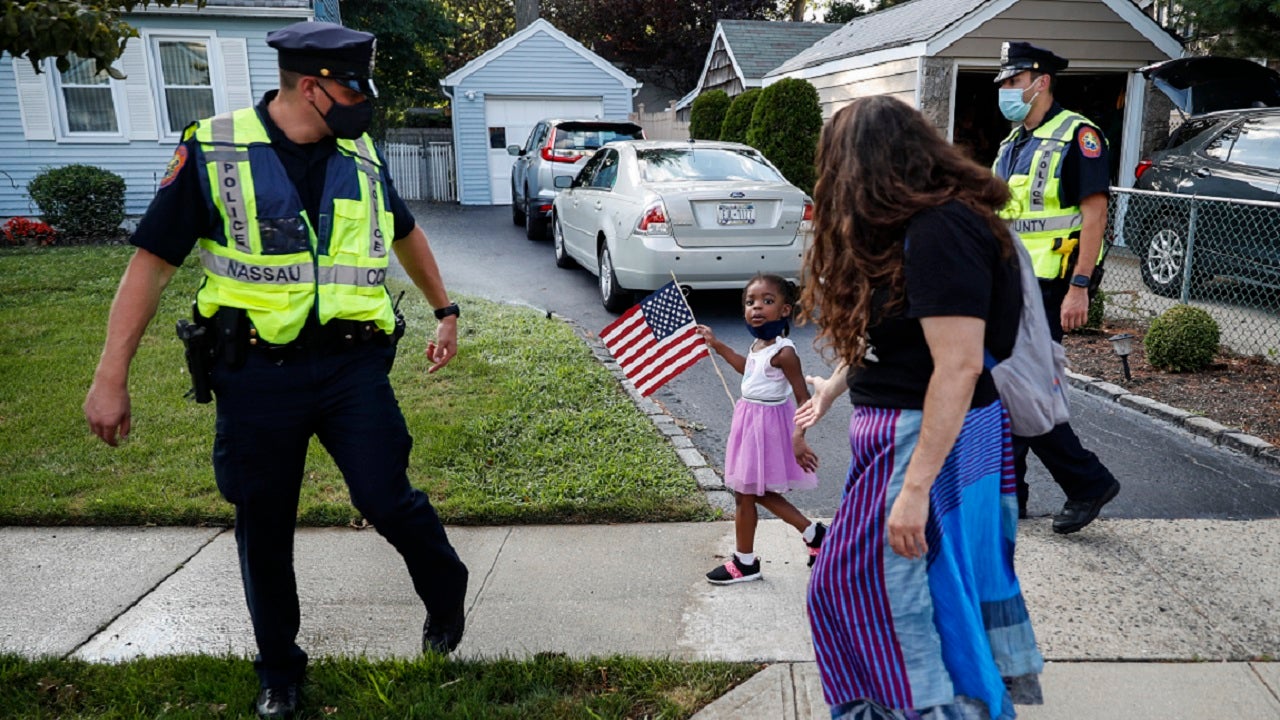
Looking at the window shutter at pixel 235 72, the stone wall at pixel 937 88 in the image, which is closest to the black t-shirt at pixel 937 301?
the stone wall at pixel 937 88

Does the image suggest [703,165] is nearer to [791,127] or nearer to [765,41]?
[791,127]

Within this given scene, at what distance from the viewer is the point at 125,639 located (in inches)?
132

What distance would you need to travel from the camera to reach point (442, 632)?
3.13 metres

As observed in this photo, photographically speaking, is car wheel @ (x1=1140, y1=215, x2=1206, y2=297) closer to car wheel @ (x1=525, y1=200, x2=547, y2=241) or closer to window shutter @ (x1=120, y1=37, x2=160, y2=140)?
car wheel @ (x1=525, y1=200, x2=547, y2=241)

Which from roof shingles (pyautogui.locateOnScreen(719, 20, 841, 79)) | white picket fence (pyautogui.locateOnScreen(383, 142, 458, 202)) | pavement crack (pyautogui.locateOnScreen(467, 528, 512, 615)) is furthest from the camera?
white picket fence (pyautogui.locateOnScreen(383, 142, 458, 202))

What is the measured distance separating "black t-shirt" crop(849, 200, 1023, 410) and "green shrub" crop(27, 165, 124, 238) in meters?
14.6

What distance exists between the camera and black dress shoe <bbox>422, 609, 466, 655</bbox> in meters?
3.12

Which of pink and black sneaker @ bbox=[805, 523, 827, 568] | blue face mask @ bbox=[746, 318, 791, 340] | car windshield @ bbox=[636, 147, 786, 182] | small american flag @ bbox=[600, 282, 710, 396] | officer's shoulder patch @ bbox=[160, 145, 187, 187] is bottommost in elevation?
pink and black sneaker @ bbox=[805, 523, 827, 568]

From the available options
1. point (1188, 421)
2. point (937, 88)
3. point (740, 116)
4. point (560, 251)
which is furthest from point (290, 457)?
point (740, 116)

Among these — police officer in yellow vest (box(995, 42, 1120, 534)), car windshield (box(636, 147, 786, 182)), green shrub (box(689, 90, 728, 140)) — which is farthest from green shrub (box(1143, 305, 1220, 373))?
green shrub (box(689, 90, 728, 140))

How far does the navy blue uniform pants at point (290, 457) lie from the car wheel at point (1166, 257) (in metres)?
8.26

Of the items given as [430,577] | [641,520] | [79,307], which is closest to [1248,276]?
[641,520]

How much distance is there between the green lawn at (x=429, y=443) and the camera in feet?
14.4

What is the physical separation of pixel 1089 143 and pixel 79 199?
1417cm
